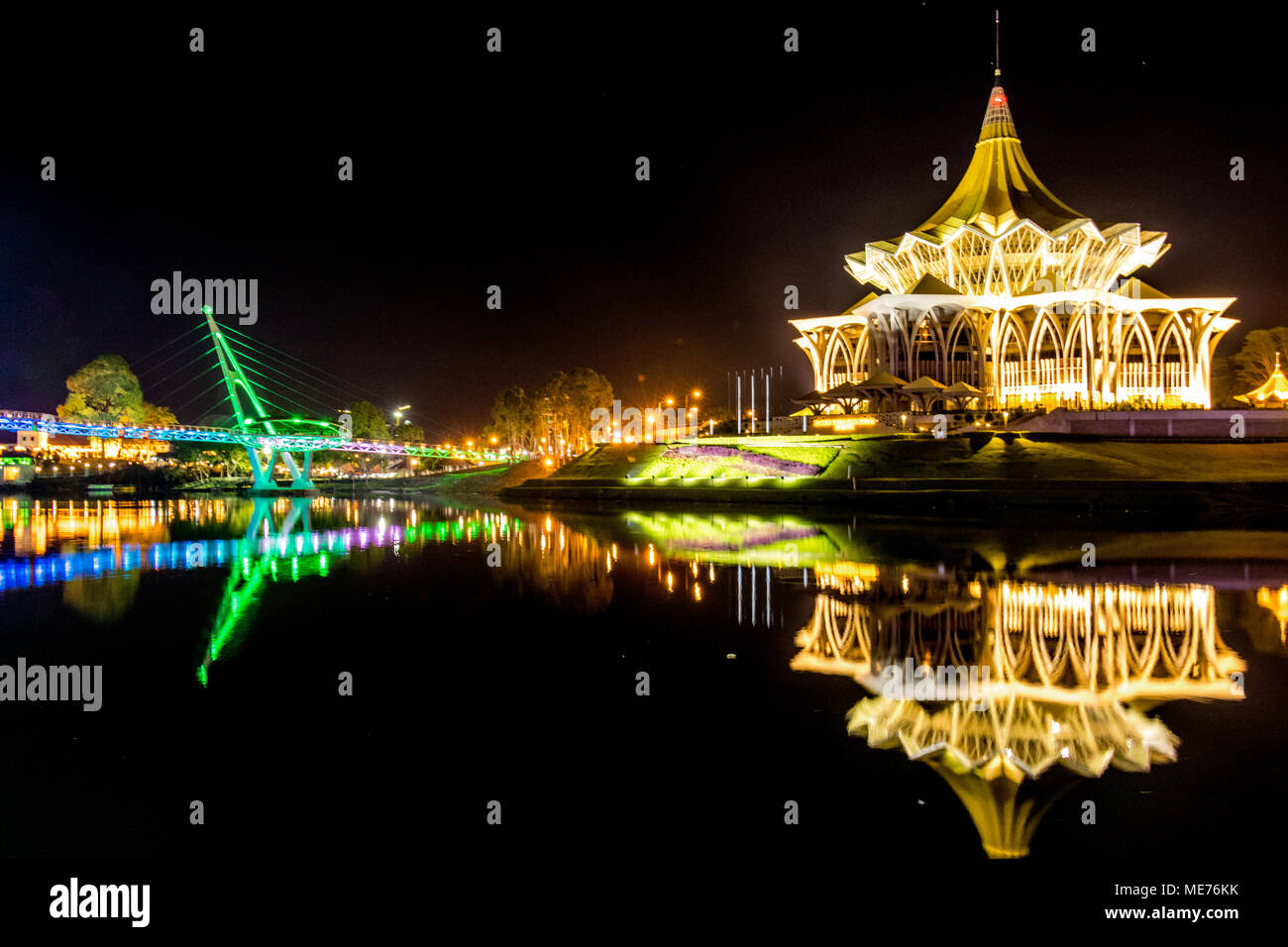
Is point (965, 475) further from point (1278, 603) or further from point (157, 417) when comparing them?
point (157, 417)

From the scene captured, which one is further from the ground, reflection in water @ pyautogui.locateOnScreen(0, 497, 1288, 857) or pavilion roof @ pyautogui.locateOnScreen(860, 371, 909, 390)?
pavilion roof @ pyautogui.locateOnScreen(860, 371, 909, 390)

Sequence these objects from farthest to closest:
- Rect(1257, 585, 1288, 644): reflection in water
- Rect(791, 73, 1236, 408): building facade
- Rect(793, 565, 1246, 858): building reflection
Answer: Rect(791, 73, 1236, 408): building facade < Rect(1257, 585, 1288, 644): reflection in water < Rect(793, 565, 1246, 858): building reflection

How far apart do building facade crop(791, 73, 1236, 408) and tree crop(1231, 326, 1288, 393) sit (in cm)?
1032

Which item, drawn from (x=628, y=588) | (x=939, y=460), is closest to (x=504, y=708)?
(x=628, y=588)

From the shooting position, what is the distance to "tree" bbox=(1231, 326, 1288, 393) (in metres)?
57.7

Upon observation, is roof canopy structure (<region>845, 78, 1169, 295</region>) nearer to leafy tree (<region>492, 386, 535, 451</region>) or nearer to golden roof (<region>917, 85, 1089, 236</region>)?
golden roof (<region>917, 85, 1089, 236</region>)

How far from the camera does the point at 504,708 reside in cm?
659

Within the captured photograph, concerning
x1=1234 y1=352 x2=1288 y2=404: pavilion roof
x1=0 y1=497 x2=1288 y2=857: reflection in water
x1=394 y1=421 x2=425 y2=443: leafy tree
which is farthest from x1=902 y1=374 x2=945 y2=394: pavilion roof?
x1=394 y1=421 x2=425 y2=443: leafy tree

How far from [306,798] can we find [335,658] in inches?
140

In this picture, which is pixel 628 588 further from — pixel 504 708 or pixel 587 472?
pixel 587 472
